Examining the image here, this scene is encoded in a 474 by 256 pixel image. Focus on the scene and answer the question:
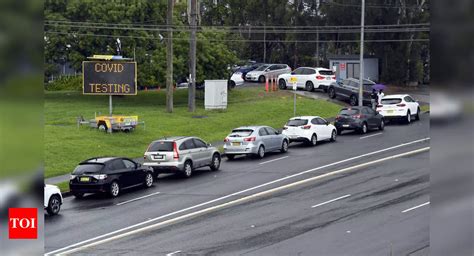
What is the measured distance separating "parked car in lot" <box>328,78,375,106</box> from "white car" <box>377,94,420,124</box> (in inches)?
243

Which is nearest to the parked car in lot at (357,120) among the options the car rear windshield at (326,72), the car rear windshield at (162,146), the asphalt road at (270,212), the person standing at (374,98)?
the asphalt road at (270,212)

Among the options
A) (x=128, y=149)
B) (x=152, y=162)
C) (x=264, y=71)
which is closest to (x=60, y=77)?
(x=264, y=71)

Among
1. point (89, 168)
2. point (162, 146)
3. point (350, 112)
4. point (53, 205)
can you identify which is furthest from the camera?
point (350, 112)

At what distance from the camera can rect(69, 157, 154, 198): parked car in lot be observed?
76.3ft

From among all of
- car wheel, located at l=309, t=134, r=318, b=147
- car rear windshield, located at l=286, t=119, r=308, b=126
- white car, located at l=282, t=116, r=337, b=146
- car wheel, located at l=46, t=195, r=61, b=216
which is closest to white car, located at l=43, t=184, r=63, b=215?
car wheel, located at l=46, t=195, r=61, b=216

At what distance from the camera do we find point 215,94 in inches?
1747

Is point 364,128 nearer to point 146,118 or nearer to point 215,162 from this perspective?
point 215,162

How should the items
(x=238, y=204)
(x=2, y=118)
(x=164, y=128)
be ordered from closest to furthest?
(x=2, y=118) → (x=238, y=204) → (x=164, y=128)

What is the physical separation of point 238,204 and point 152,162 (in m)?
6.54

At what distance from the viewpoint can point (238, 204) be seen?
69.8 feet

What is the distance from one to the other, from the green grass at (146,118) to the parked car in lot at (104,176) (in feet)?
11.4

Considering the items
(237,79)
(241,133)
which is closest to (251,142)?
(241,133)

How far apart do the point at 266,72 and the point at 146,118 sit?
22050 millimetres

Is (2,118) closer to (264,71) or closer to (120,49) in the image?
(120,49)
